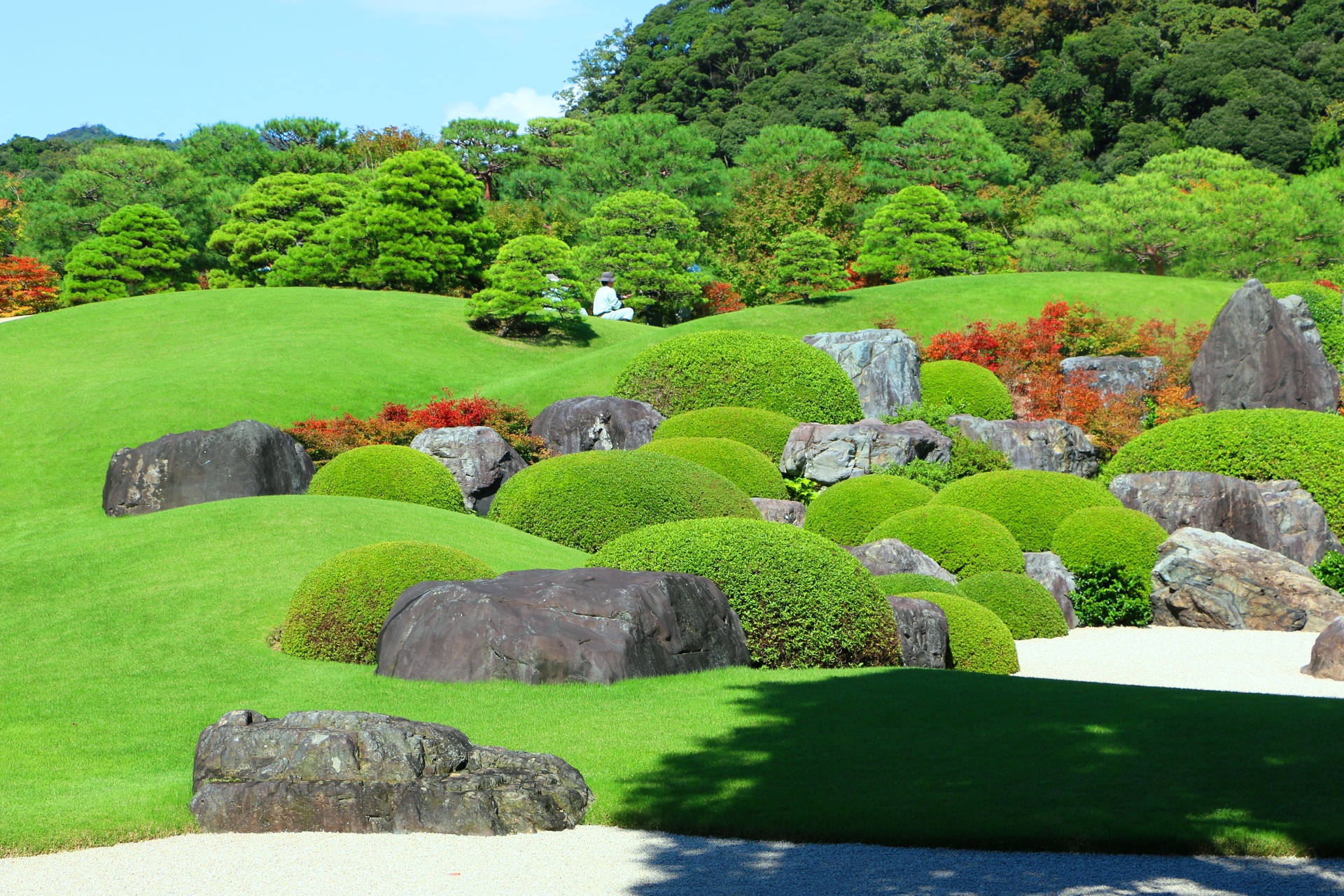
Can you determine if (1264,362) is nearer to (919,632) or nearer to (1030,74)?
(919,632)

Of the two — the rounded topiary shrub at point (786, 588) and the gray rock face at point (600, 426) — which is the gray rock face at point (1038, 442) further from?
the rounded topiary shrub at point (786, 588)

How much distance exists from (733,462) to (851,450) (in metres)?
2.06

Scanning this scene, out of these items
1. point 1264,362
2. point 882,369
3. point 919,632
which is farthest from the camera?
point 1264,362

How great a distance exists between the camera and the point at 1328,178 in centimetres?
3653

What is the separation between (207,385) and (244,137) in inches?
905

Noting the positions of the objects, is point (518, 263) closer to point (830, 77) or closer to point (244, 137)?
point (244, 137)

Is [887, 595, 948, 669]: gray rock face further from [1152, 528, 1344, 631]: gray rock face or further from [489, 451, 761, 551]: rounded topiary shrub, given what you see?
[1152, 528, 1344, 631]: gray rock face

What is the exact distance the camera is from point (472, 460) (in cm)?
1770

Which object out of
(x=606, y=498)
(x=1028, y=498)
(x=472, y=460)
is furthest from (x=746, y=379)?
(x=606, y=498)

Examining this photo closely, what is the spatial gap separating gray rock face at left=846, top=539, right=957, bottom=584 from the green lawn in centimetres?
353

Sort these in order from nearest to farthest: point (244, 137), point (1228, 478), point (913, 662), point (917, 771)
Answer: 1. point (917, 771)
2. point (913, 662)
3. point (1228, 478)
4. point (244, 137)

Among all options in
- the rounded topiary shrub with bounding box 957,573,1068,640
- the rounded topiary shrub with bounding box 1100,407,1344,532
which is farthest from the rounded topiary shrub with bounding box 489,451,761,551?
the rounded topiary shrub with bounding box 1100,407,1344,532

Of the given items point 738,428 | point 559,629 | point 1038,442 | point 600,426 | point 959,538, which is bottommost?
point 559,629

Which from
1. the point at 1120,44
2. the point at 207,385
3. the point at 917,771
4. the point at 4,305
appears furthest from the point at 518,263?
the point at 1120,44
